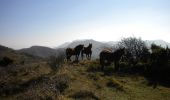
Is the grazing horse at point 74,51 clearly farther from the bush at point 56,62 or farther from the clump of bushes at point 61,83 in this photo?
the clump of bushes at point 61,83

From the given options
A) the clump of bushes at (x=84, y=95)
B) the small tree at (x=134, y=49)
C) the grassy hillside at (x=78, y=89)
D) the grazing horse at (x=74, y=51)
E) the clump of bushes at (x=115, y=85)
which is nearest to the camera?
the grassy hillside at (x=78, y=89)

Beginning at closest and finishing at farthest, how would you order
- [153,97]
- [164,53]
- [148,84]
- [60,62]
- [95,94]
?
[95,94] → [153,97] → [148,84] → [60,62] → [164,53]

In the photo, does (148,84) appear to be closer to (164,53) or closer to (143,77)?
Answer: (143,77)

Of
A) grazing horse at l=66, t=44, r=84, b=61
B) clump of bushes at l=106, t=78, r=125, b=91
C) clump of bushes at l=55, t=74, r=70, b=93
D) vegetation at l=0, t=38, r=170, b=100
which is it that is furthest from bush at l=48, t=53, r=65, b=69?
clump of bushes at l=106, t=78, r=125, b=91

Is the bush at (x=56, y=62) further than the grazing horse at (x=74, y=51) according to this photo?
No

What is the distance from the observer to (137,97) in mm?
15742

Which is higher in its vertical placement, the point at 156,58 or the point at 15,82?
the point at 156,58

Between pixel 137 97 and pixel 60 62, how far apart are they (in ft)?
29.7

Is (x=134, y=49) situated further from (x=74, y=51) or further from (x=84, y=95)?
(x=84, y=95)

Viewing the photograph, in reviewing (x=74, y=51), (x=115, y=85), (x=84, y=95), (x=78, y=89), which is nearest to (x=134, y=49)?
(x=74, y=51)

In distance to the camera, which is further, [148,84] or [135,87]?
[148,84]

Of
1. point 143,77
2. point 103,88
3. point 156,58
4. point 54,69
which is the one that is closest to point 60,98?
point 103,88

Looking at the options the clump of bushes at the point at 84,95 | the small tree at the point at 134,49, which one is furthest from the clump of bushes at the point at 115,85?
the small tree at the point at 134,49

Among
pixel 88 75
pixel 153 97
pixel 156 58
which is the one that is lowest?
pixel 153 97
